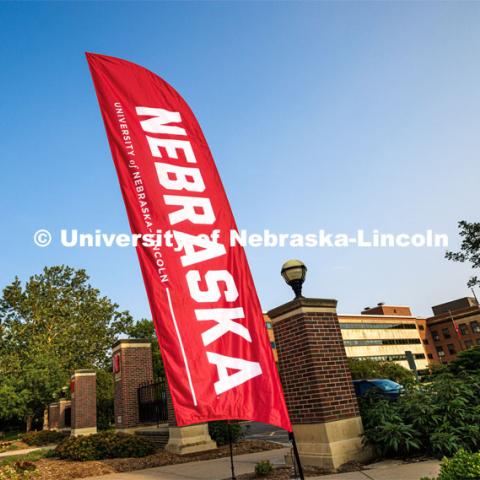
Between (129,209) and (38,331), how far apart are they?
46.5 m

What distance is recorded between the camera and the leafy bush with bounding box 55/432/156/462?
1164cm

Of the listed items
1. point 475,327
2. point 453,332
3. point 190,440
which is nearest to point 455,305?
point 453,332

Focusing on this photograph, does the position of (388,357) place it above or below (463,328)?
below

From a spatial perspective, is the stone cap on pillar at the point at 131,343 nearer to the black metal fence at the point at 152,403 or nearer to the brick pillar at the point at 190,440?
the black metal fence at the point at 152,403

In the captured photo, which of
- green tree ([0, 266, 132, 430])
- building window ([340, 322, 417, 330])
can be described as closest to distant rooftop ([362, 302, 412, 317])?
building window ([340, 322, 417, 330])

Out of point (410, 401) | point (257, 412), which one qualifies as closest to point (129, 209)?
point (257, 412)

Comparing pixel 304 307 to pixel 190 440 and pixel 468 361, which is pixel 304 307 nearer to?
pixel 190 440

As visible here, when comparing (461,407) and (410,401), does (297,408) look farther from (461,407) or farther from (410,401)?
(461,407)

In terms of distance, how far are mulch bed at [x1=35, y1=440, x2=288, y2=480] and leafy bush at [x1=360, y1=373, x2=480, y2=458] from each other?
15.7ft

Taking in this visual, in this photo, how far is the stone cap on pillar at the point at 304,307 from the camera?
7.91 m

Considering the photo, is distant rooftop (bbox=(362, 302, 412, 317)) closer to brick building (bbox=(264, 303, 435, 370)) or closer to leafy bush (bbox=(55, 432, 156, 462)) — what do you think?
brick building (bbox=(264, 303, 435, 370))

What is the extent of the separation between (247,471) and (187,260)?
17.5 ft

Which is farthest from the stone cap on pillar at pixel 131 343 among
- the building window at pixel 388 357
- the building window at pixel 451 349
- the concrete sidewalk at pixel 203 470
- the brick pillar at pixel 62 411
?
the building window at pixel 451 349

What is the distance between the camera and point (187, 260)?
4762 mm
